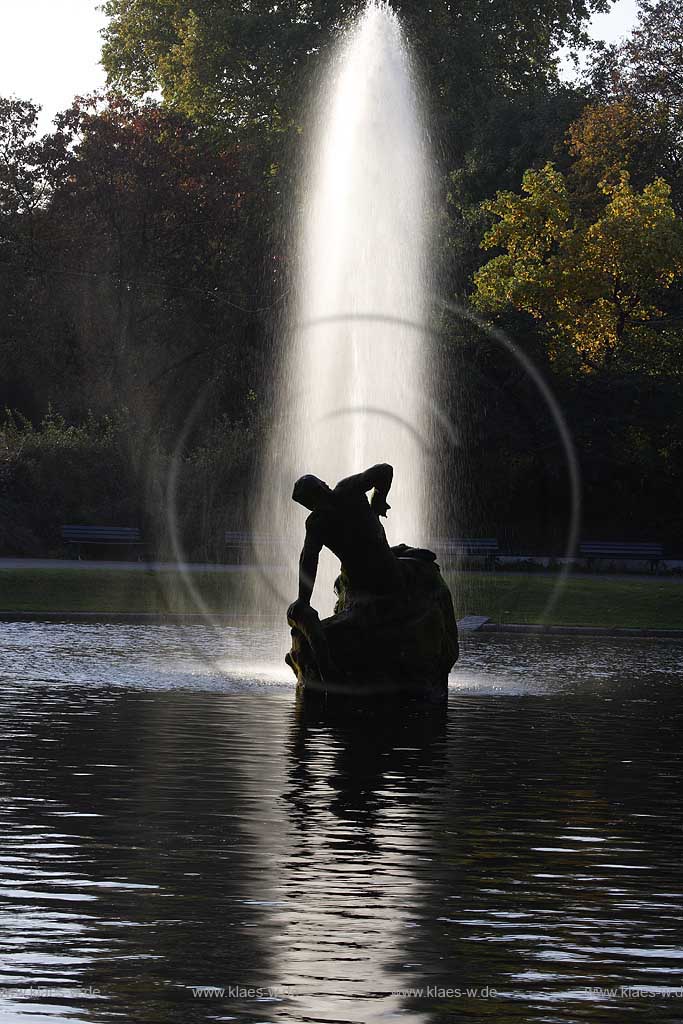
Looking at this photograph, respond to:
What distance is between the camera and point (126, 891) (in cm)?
843

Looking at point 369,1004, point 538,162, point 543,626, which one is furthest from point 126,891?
point 538,162

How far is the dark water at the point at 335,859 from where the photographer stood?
6730mm

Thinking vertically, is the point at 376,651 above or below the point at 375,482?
below

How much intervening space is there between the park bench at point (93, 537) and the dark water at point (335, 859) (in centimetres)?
2221

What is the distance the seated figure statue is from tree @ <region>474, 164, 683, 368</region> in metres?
26.2

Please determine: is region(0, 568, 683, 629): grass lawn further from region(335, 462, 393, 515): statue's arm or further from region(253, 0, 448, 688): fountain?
region(335, 462, 393, 515): statue's arm

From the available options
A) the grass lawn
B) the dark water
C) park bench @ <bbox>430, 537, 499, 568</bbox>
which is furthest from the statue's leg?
park bench @ <bbox>430, 537, 499, 568</bbox>

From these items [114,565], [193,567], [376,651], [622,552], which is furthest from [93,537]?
[376,651]

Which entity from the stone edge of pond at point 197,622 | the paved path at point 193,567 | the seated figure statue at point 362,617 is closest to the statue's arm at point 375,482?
the seated figure statue at point 362,617

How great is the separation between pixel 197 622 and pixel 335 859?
19.0 meters

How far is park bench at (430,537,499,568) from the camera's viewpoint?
131 ft

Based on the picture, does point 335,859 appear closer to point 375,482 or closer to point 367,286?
point 375,482

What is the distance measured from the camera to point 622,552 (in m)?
42.0

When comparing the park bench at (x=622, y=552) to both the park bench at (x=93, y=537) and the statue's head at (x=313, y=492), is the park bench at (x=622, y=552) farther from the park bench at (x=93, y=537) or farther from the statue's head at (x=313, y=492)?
the statue's head at (x=313, y=492)
